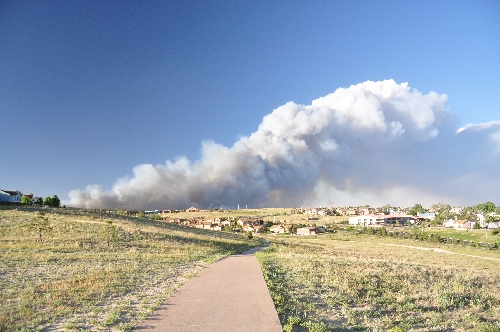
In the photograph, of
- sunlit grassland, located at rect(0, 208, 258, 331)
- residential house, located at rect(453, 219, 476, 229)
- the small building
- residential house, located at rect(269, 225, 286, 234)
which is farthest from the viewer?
residential house, located at rect(453, 219, 476, 229)

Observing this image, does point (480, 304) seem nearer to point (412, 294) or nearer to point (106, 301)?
point (412, 294)

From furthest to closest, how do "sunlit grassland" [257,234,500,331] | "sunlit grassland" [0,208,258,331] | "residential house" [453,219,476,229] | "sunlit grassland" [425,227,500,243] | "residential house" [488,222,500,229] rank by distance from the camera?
"residential house" [453,219,476,229]
"residential house" [488,222,500,229]
"sunlit grassland" [425,227,500,243]
"sunlit grassland" [257,234,500,331]
"sunlit grassland" [0,208,258,331]

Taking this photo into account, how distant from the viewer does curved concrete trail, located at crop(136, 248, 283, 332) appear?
32.1 ft

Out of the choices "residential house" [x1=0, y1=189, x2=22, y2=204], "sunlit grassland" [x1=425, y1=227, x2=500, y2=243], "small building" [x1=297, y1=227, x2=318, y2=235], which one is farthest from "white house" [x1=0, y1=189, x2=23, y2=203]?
"sunlit grassland" [x1=425, y1=227, x2=500, y2=243]

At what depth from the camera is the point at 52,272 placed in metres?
19.1

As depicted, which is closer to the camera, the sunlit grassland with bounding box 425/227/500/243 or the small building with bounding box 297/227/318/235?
the sunlit grassland with bounding box 425/227/500/243

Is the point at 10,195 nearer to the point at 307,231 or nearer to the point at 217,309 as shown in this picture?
the point at 307,231

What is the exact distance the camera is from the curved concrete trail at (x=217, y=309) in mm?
9781

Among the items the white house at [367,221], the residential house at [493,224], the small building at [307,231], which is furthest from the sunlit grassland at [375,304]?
the residential house at [493,224]

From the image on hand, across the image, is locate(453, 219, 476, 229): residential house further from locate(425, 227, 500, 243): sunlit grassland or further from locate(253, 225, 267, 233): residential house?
locate(253, 225, 267, 233): residential house

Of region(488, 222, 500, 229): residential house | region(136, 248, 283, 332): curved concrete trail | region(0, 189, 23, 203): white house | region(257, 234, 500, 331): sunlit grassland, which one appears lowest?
region(488, 222, 500, 229): residential house

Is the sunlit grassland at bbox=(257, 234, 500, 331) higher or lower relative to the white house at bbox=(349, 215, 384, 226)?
higher

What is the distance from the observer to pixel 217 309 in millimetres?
11453

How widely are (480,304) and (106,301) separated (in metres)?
15.5
